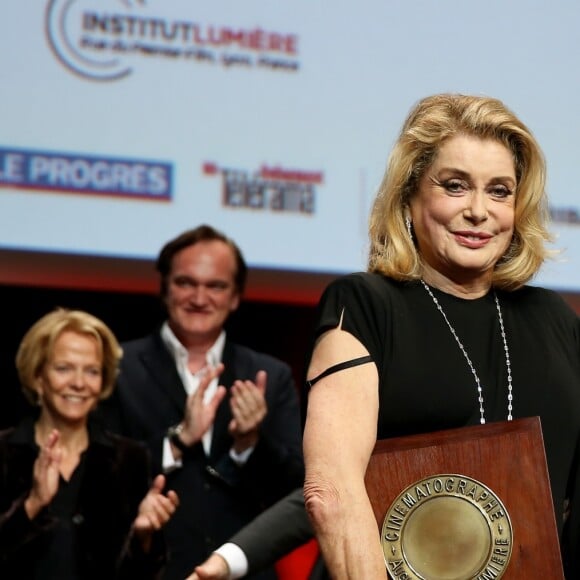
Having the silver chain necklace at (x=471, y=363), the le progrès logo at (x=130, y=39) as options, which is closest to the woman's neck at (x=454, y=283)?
the silver chain necklace at (x=471, y=363)

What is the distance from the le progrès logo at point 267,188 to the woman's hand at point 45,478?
1.07 m

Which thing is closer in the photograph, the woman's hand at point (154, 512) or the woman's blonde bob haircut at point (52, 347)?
the woman's hand at point (154, 512)

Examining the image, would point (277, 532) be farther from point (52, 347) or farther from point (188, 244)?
point (188, 244)

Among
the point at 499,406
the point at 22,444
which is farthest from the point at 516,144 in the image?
the point at 22,444

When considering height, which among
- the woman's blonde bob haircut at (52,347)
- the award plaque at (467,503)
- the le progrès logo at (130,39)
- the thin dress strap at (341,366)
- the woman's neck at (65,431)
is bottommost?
the award plaque at (467,503)

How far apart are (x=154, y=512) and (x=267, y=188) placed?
1211 mm

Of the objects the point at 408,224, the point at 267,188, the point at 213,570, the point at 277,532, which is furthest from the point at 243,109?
the point at 408,224

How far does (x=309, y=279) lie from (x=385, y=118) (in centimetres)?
62

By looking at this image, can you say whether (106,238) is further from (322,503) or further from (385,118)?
(322,503)

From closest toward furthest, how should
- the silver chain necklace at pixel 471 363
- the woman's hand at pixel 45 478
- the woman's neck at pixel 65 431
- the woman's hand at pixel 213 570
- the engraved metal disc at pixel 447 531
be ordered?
the engraved metal disc at pixel 447 531 → the silver chain necklace at pixel 471 363 → the woman's hand at pixel 213 570 → the woman's hand at pixel 45 478 → the woman's neck at pixel 65 431

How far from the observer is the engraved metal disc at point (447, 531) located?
71.0 inches

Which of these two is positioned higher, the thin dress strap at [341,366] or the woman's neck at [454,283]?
the woman's neck at [454,283]

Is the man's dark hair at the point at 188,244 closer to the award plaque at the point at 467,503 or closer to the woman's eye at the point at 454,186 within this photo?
the woman's eye at the point at 454,186

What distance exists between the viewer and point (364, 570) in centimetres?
168
